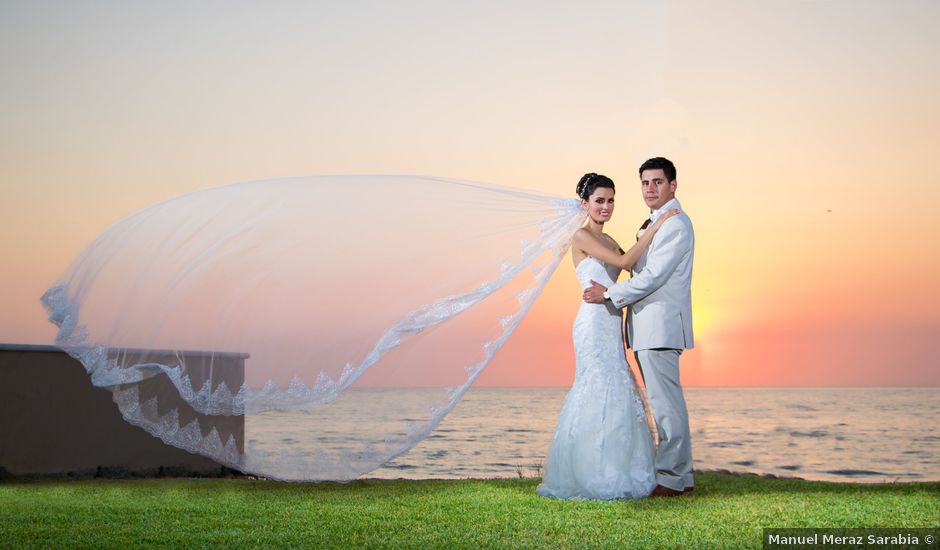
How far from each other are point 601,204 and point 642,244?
50 centimetres

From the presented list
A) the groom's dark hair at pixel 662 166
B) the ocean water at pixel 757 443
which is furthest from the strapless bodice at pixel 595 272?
the ocean water at pixel 757 443

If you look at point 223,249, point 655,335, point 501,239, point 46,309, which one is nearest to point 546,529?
point 655,335

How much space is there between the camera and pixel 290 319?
743cm

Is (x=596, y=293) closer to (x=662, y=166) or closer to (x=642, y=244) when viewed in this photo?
(x=642, y=244)

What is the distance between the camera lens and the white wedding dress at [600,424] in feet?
23.6

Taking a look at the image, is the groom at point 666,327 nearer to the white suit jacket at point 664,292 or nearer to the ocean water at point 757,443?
the white suit jacket at point 664,292

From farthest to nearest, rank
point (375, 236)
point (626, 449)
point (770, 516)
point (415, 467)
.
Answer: point (415, 467) < point (375, 236) < point (626, 449) < point (770, 516)

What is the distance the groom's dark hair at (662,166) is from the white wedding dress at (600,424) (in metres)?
0.90

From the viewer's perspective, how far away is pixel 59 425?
10.1 meters

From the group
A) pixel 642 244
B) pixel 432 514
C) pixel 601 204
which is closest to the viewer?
pixel 432 514

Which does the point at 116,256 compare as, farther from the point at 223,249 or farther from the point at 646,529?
the point at 646,529

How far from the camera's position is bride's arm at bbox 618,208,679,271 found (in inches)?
294

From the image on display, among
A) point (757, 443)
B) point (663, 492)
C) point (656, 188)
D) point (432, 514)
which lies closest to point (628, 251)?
point (656, 188)

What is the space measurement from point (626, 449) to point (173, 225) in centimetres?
438
